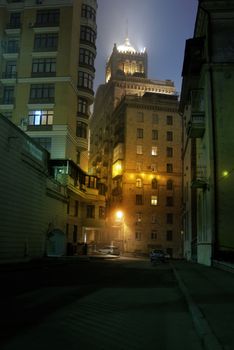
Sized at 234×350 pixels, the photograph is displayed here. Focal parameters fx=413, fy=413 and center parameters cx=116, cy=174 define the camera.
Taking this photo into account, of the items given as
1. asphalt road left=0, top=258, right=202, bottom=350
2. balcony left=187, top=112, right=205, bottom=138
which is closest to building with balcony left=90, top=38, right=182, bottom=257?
balcony left=187, top=112, right=205, bottom=138

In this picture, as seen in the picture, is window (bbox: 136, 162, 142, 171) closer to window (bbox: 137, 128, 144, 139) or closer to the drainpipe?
window (bbox: 137, 128, 144, 139)

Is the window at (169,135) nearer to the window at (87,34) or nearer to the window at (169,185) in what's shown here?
the window at (169,185)

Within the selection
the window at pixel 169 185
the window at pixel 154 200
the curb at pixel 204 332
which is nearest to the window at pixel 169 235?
the window at pixel 154 200

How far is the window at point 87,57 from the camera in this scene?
169ft

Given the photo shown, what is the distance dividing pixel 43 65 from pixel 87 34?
835cm

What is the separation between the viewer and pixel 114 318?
785cm

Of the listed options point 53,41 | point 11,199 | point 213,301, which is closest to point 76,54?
point 53,41

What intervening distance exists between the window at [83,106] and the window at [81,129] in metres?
1.62

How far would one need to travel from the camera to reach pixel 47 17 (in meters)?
48.7

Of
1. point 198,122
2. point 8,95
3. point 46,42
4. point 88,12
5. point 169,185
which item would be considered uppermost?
point 88,12

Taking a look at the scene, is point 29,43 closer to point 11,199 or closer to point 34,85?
point 34,85

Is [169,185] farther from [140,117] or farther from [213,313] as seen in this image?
[213,313]

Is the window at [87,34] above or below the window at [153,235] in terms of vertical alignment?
above

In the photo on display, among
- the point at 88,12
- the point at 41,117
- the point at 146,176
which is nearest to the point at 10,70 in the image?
the point at 41,117
